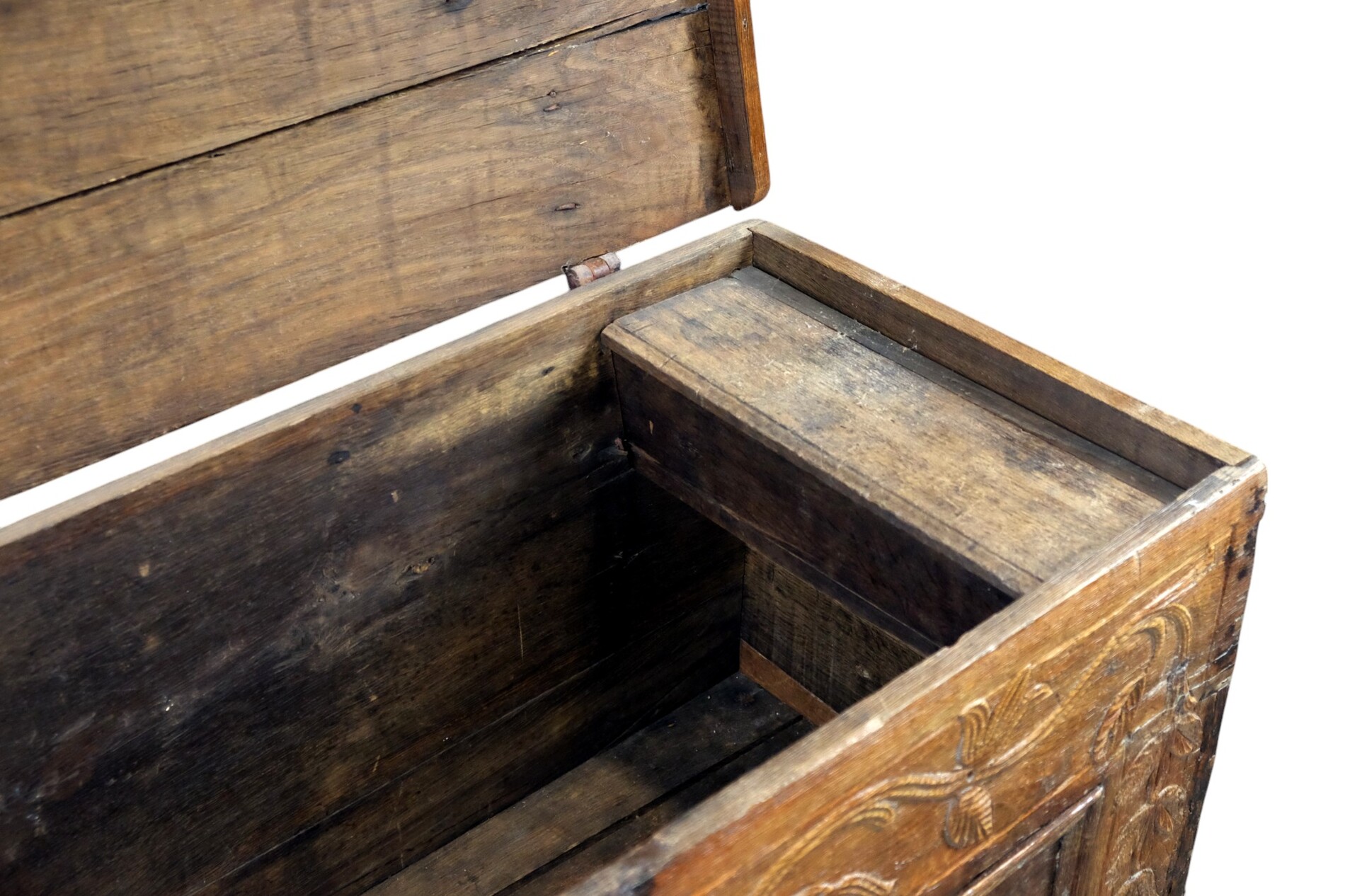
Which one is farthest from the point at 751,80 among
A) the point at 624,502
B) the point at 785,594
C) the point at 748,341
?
the point at 785,594

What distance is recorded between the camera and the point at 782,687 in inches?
95.0

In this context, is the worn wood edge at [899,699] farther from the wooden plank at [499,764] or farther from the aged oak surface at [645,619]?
the wooden plank at [499,764]

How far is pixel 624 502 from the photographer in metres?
2.18

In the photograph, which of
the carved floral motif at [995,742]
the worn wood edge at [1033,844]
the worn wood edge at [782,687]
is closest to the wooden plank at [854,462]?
the carved floral motif at [995,742]

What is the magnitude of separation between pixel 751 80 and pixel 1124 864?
→ 3.52 feet

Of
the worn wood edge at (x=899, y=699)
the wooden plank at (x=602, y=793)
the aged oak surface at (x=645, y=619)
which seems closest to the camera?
the worn wood edge at (x=899, y=699)

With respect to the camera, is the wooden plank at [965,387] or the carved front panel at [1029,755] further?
the wooden plank at [965,387]

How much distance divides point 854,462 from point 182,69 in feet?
2.69

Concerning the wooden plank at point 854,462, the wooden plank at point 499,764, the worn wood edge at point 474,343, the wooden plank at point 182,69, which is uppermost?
the wooden plank at point 182,69

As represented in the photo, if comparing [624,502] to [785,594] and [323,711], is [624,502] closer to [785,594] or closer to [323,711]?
[785,594]

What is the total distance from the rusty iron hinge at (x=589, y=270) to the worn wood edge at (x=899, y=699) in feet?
2.52

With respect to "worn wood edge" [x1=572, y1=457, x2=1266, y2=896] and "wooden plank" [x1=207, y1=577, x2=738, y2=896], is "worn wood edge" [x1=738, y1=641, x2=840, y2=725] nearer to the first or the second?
"wooden plank" [x1=207, y1=577, x2=738, y2=896]

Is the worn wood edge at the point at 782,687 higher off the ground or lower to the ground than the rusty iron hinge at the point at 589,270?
lower

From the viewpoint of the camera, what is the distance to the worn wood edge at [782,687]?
2.37m
